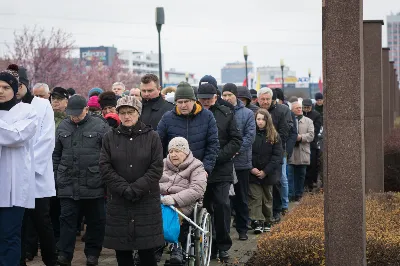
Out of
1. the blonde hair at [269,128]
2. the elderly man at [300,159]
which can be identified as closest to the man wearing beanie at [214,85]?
the blonde hair at [269,128]

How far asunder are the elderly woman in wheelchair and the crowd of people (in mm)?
11

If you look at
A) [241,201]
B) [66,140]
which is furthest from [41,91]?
[241,201]

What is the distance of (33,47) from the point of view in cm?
5256

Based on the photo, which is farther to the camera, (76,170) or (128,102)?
(76,170)

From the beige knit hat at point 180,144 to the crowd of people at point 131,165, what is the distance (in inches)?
0.4

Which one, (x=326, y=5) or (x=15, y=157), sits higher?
(x=326, y=5)

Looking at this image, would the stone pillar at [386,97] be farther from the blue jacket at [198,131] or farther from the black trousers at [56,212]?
the blue jacket at [198,131]

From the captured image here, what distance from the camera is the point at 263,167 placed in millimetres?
12938

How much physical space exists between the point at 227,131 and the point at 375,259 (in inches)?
121

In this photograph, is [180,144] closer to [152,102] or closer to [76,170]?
[76,170]

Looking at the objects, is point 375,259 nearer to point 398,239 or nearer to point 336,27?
point 398,239

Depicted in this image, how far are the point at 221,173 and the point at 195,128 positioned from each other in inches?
32.5

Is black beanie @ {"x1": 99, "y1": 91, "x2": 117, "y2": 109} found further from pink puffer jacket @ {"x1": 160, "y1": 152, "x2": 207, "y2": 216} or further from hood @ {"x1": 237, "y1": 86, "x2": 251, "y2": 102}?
pink puffer jacket @ {"x1": 160, "y1": 152, "x2": 207, "y2": 216}

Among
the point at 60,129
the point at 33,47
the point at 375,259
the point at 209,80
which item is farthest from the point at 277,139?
the point at 33,47
